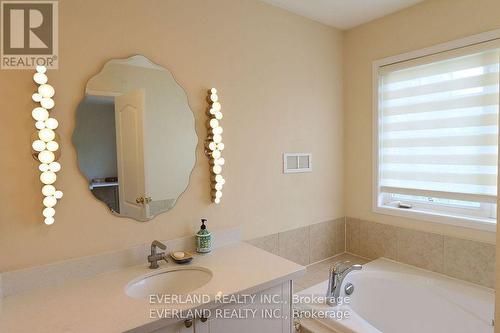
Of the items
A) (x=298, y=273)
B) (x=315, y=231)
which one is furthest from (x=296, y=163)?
(x=298, y=273)

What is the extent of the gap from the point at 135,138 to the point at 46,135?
41 cm

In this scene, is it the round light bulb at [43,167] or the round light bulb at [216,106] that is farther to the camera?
the round light bulb at [216,106]

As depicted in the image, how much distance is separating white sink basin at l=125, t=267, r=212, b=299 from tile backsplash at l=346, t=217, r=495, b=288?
1610mm

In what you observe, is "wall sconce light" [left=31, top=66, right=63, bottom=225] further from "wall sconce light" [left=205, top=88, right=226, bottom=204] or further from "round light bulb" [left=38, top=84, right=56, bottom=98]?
"wall sconce light" [left=205, top=88, right=226, bottom=204]

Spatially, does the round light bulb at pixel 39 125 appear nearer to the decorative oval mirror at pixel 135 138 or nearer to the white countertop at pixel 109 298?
the decorative oval mirror at pixel 135 138

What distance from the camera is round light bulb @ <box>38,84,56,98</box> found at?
1.31 meters

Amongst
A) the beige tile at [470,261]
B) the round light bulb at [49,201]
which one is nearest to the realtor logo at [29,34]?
the round light bulb at [49,201]

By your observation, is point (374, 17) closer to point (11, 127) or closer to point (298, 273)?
Result: point (298, 273)

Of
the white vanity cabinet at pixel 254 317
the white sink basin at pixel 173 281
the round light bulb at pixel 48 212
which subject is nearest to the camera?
the white vanity cabinet at pixel 254 317

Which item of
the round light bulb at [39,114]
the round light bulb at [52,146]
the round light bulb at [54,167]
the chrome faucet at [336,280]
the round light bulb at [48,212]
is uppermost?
the round light bulb at [39,114]

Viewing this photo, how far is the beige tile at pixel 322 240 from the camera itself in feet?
8.07

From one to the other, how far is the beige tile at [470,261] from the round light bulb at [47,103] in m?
2.53

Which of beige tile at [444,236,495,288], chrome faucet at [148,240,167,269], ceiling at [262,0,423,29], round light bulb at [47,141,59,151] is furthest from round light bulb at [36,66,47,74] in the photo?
beige tile at [444,236,495,288]

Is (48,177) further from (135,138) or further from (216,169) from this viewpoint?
(216,169)
